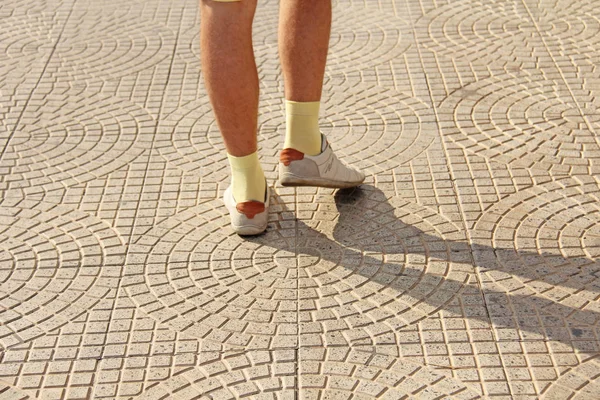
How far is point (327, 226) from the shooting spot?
3.20 m

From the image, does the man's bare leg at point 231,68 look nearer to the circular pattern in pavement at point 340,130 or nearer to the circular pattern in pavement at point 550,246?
the circular pattern in pavement at point 340,130

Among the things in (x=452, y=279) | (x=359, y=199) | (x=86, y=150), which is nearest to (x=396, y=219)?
(x=359, y=199)

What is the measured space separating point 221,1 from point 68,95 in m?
1.64

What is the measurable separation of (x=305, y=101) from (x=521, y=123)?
43.6 inches

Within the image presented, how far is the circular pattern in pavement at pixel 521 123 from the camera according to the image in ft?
11.6

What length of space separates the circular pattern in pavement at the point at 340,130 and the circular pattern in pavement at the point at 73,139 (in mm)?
159

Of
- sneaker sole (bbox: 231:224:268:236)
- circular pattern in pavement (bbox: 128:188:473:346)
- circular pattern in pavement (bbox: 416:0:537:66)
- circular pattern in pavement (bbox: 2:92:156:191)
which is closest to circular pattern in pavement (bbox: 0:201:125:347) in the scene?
circular pattern in pavement (bbox: 128:188:473:346)

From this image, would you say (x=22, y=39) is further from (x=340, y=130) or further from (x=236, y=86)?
(x=236, y=86)

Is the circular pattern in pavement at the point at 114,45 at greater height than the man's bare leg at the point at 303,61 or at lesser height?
lesser

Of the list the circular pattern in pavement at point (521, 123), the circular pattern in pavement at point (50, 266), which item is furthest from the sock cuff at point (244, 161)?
the circular pattern in pavement at point (521, 123)

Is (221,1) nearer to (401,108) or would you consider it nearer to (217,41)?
(217,41)

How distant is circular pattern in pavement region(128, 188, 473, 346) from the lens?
275 centimetres

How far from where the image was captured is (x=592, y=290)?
279 cm

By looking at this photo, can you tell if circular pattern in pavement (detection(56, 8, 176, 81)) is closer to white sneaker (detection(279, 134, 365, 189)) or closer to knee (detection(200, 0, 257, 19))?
white sneaker (detection(279, 134, 365, 189))
